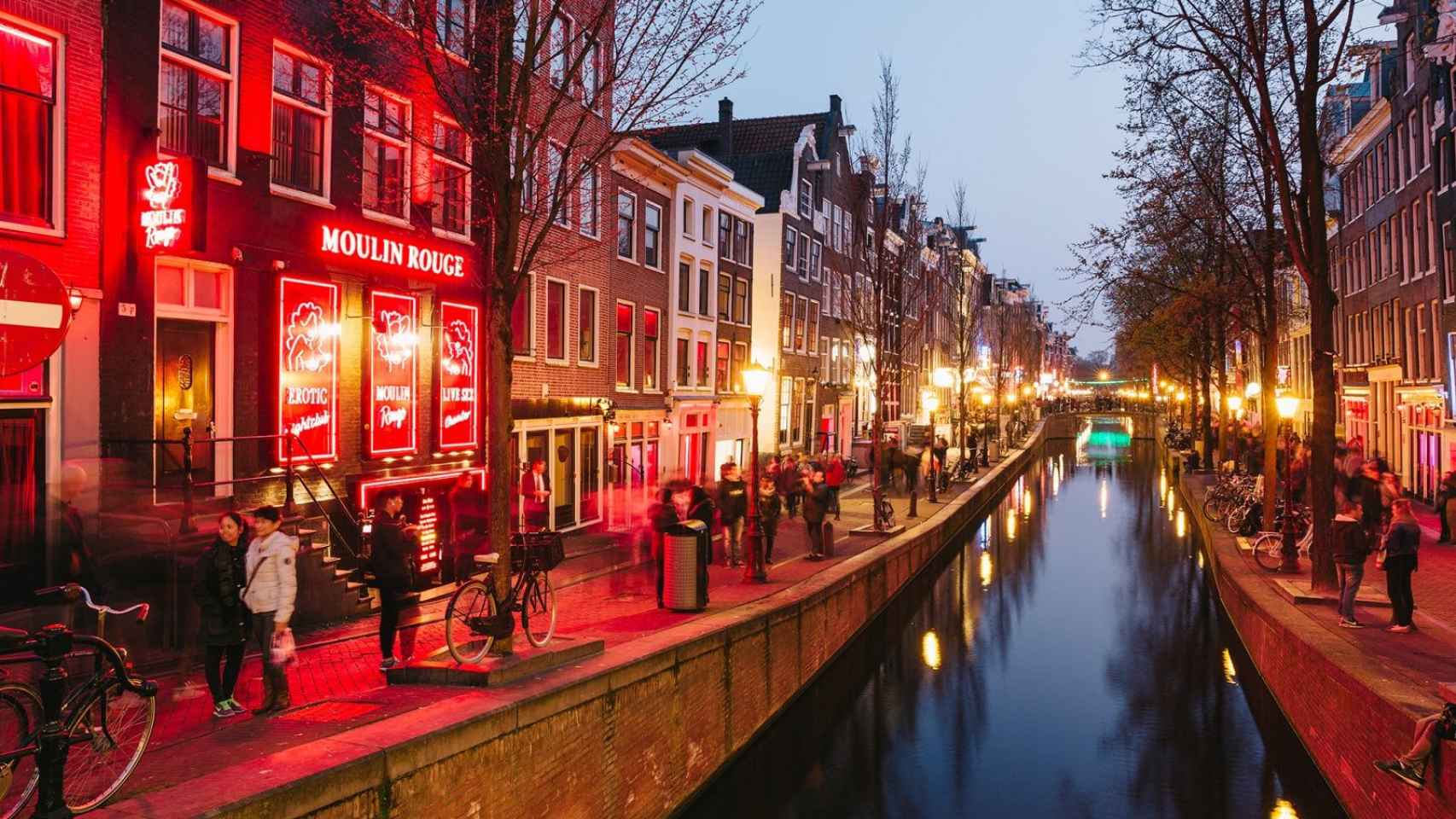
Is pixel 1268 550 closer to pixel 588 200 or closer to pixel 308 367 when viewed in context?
pixel 588 200

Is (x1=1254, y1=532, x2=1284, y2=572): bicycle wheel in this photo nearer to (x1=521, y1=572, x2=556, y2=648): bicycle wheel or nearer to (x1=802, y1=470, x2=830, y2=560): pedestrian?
(x1=802, y1=470, x2=830, y2=560): pedestrian

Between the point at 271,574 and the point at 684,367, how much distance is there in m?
22.8

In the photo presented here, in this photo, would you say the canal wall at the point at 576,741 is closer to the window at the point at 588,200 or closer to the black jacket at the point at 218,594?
the black jacket at the point at 218,594

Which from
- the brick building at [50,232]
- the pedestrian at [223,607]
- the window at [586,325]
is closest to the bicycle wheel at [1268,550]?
the window at [586,325]

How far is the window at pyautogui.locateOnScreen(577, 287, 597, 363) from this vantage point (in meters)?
23.2

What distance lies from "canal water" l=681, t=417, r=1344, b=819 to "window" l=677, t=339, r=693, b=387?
9.10 m

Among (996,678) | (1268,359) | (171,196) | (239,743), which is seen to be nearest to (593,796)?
(239,743)

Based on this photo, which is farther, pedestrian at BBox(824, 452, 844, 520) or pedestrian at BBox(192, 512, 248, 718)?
pedestrian at BBox(824, 452, 844, 520)

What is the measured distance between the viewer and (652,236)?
92.1ft

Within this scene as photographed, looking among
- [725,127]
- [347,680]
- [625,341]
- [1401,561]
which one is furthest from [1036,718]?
[725,127]

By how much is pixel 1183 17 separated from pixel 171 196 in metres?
14.8

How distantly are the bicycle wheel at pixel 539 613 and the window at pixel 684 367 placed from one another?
16552 millimetres

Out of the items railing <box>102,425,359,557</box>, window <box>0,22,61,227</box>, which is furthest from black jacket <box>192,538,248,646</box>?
window <box>0,22,61,227</box>

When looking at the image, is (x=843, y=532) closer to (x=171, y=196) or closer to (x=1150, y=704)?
(x=1150, y=704)
